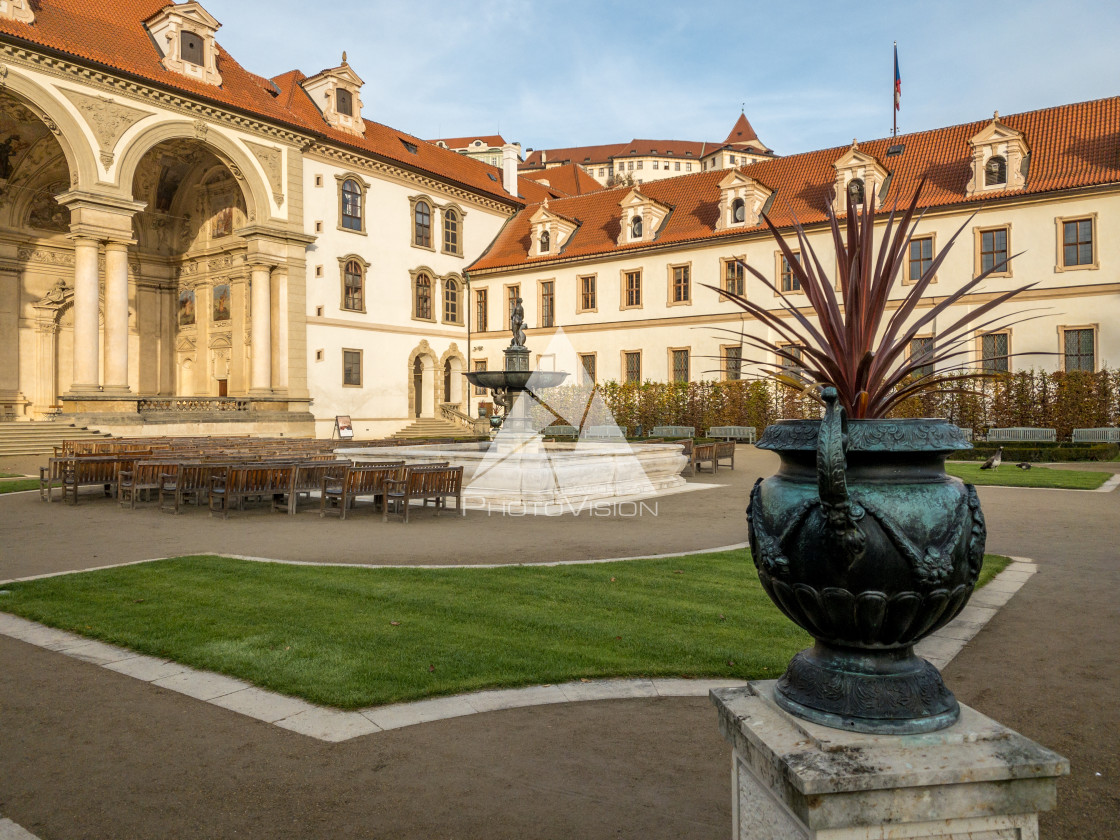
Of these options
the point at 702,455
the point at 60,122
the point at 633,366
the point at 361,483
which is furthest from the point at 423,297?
the point at 361,483

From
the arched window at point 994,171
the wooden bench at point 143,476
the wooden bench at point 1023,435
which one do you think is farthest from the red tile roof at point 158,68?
the wooden bench at point 1023,435

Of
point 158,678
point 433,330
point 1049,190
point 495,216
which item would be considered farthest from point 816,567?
point 495,216

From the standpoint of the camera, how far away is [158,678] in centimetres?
518

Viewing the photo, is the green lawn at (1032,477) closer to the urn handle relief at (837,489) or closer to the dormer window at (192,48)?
the urn handle relief at (837,489)

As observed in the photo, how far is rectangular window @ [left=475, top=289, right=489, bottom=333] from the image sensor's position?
44.9m

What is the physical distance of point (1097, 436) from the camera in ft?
85.9

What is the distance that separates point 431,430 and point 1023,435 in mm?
26281

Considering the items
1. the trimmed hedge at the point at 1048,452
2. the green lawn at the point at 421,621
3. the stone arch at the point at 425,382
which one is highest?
the stone arch at the point at 425,382

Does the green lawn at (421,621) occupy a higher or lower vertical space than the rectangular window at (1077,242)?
lower

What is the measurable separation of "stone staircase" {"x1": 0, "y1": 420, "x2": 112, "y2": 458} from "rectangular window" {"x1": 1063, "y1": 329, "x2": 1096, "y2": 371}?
3408 cm

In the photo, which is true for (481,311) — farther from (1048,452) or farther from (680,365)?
(1048,452)

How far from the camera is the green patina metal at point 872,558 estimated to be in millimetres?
2283

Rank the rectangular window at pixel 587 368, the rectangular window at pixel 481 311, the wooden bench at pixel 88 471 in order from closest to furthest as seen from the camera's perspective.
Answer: the wooden bench at pixel 88 471 < the rectangular window at pixel 587 368 < the rectangular window at pixel 481 311

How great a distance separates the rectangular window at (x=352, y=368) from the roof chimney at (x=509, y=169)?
17222 millimetres
